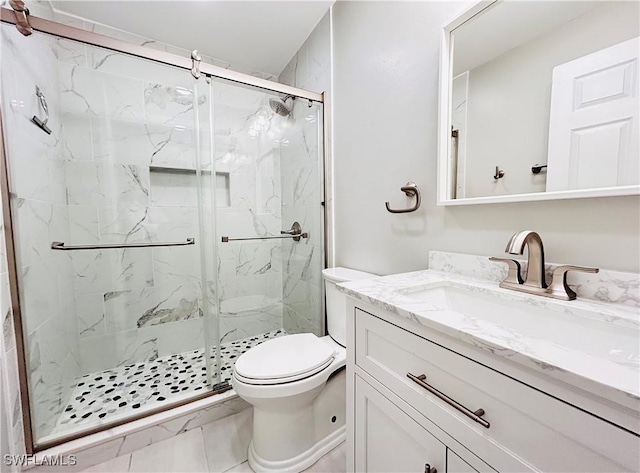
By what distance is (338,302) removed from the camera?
1.42 metres

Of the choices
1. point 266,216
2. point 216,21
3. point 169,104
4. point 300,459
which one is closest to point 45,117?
point 169,104

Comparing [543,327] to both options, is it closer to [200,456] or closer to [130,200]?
[200,456]

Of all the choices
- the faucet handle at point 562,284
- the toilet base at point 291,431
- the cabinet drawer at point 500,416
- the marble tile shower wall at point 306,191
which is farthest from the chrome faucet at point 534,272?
the marble tile shower wall at point 306,191

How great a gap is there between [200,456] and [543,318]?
1482mm

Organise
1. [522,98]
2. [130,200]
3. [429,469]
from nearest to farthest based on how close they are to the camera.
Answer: [429,469]
[522,98]
[130,200]

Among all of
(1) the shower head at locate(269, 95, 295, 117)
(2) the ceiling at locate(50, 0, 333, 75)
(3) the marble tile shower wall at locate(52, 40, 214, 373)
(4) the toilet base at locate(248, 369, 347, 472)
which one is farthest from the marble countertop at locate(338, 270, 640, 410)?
(2) the ceiling at locate(50, 0, 333, 75)

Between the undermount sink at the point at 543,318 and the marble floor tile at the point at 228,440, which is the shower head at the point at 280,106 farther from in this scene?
the marble floor tile at the point at 228,440

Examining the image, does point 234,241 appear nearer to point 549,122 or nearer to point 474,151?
point 474,151

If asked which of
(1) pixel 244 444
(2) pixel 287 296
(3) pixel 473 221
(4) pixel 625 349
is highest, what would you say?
(3) pixel 473 221

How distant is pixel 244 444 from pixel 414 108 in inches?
69.3

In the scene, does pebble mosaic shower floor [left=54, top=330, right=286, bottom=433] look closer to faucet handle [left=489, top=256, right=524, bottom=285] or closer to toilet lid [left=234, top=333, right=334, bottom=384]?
toilet lid [left=234, top=333, right=334, bottom=384]

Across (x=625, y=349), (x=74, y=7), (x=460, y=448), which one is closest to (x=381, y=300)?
(x=460, y=448)

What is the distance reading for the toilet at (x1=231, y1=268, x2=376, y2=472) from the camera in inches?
42.0

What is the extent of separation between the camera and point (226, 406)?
1473 millimetres
